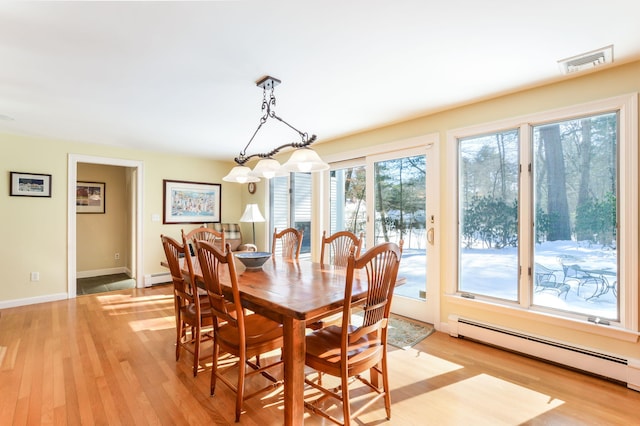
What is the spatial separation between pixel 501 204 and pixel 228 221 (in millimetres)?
4894

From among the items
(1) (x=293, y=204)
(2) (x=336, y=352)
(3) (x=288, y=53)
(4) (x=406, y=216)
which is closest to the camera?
(2) (x=336, y=352)

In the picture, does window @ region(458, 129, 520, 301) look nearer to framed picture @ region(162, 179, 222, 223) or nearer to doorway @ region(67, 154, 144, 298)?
framed picture @ region(162, 179, 222, 223)

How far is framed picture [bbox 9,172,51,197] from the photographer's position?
397 cm

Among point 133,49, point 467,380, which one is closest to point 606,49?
point 467,380

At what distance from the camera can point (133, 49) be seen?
1.95 m

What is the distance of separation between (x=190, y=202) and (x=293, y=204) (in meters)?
2.07

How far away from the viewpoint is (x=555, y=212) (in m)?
2.50

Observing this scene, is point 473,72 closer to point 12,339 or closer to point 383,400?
point 383,400

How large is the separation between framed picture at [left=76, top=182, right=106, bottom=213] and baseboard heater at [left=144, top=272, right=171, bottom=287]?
6.91 ft

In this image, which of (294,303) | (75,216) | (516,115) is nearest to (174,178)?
(75,216)

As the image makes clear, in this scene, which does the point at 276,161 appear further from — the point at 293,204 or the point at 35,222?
the point at 35,222

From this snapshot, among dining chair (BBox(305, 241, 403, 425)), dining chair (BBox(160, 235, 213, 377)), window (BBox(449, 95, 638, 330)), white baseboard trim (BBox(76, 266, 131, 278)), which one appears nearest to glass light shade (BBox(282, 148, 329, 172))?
dining chair (BBox(305, 241, 403, 425))

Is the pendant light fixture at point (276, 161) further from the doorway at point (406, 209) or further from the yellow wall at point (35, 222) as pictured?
the yellow wall at point (35, 222)

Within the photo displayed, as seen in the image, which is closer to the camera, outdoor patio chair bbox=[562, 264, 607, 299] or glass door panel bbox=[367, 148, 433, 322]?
outdoor patio chair bbox=[562, 264, 607, 299]
